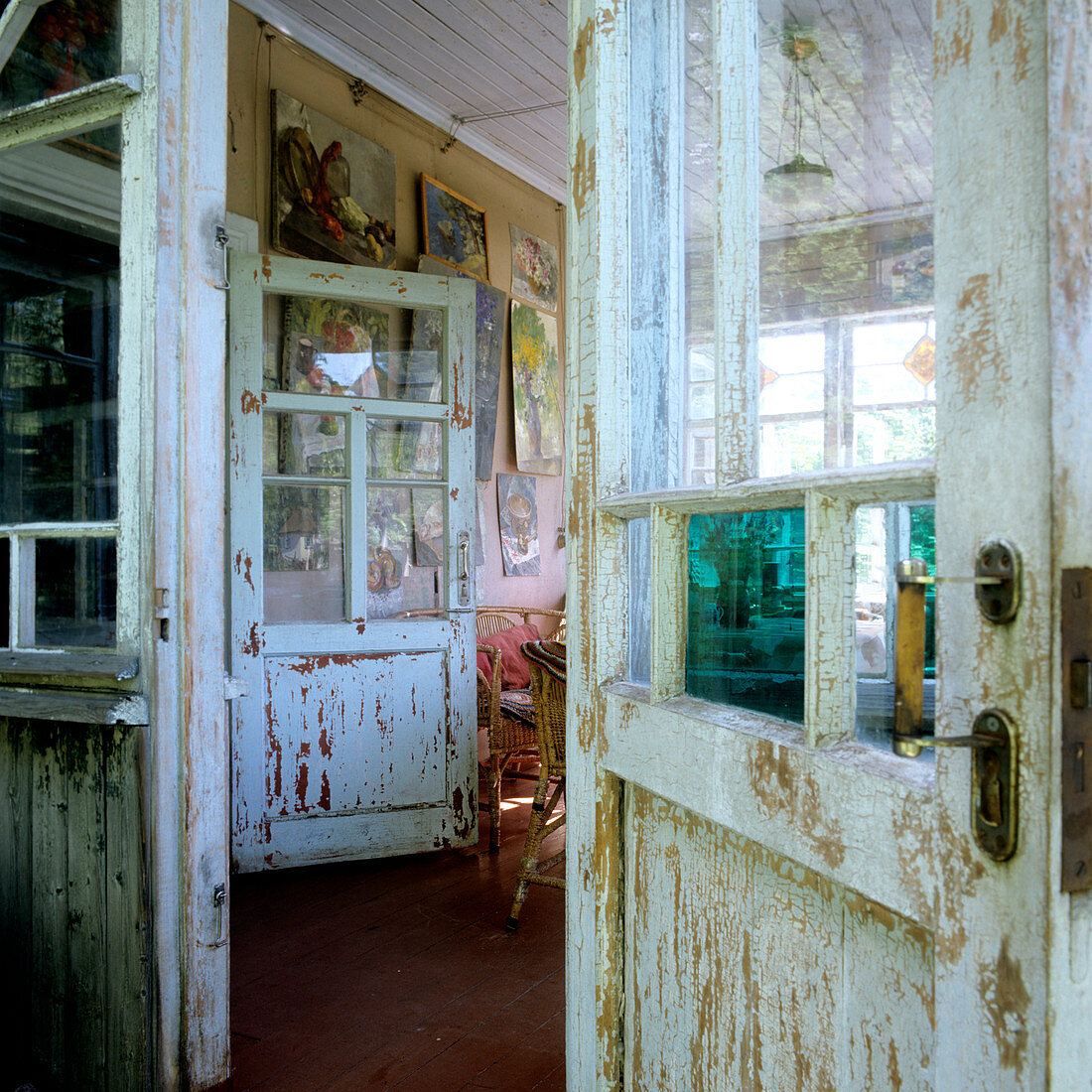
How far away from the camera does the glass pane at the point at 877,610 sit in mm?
773

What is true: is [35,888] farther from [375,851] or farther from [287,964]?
[375,851]

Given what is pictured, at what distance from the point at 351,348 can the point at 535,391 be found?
2.36m

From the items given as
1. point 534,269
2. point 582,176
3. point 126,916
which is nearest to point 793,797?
point 582,176

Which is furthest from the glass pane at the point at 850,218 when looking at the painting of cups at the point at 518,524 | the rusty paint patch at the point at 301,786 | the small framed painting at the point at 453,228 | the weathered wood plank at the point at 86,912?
the painting of cups at the point at 518,524

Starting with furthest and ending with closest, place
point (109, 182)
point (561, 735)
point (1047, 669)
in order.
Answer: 1. point (561, 735)
2. point (109, 182)
3. point (1047, 669)

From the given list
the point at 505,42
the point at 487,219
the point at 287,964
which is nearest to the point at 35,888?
the point at 287,964

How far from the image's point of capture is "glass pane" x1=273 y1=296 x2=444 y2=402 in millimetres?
3264

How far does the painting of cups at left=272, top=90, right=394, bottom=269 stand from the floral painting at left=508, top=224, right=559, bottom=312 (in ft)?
3.98

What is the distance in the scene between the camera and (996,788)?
0.60 metres

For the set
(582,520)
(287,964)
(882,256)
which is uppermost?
(882,256)

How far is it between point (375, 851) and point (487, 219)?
3.72 metres

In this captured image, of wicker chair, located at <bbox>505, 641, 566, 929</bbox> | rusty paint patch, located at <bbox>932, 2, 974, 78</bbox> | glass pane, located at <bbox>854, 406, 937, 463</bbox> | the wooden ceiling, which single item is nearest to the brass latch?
glass pane, located at <bbox>854, 406, 937, 463</bbox>

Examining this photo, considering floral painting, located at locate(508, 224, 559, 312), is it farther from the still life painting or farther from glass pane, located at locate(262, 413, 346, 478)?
glass pane, located at locate(262, 413, 346, 478)

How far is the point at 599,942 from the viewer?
1171 millimetres
